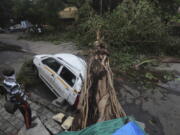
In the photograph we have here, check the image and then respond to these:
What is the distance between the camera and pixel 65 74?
17.1 ft

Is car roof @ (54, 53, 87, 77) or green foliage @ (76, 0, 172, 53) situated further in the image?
green foliage @ (76, 0, 172, 53)

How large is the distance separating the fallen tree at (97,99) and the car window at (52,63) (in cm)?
332

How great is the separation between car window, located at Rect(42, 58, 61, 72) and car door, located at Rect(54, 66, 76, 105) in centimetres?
33

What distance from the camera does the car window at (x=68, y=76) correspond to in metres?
4.95

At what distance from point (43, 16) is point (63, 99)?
13580mm

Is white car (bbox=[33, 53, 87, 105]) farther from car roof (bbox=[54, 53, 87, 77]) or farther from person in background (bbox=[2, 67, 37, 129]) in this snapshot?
person in background (bbox=[2, 67, 37, 129])

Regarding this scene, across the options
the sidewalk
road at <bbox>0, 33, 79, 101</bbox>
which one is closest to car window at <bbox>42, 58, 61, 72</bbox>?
road at <bbox>0, 33, 79, 101</bbox>

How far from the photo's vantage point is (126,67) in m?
8.65

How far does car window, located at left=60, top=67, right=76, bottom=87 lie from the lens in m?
4.95

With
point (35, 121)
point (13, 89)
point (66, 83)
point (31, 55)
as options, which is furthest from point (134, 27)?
point (13, 89)

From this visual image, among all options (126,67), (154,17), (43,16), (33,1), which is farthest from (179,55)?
(33,1)

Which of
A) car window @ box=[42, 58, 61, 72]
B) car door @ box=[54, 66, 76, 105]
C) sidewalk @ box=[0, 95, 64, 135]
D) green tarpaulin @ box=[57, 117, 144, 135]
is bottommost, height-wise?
sidewalk @ box=[0, 95, 64, 135]

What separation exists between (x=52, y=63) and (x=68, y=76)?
1.16 m

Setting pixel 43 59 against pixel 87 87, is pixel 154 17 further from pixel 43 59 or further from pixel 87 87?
pixel 87 87
